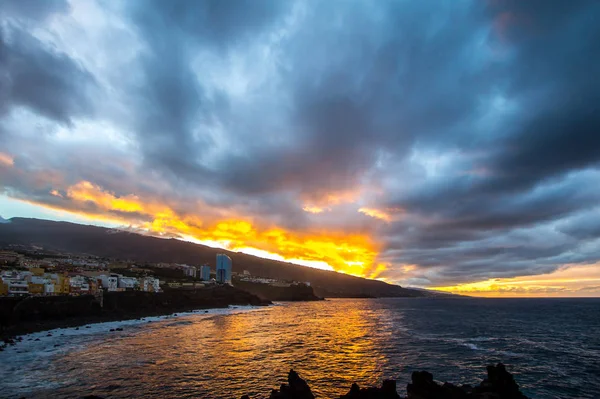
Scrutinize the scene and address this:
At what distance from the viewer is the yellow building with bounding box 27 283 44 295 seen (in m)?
92.0

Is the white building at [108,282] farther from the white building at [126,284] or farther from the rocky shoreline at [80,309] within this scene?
the rocky shoreline at [80,309]

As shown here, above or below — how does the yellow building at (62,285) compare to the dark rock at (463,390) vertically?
above

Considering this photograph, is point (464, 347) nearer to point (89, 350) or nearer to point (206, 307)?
point (89, 350)

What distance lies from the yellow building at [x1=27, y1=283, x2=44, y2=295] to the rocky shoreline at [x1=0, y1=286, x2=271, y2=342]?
27.9 ft

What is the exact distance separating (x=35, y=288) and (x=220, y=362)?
82.6 m

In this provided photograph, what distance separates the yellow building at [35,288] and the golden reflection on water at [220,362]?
48833 mm

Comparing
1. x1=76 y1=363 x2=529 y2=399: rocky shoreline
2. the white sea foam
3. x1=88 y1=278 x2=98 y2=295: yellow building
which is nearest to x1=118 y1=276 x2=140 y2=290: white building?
x1=88 y1=278 x2=98 y2=295: yellow building

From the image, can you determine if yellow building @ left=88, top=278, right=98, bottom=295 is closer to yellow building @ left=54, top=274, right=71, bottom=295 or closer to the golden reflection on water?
yellow building @ left=54, top=274, right=71, bottom=295

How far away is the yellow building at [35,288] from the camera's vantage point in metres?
92.0

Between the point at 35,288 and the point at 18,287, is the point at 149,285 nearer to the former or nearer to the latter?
the point at 35,288

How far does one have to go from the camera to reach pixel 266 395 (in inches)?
1166

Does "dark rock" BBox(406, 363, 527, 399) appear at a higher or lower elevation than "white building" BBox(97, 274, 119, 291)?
lower

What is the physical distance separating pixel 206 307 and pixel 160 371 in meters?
121

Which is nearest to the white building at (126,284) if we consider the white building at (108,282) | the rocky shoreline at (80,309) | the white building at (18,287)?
the white building at (108,282)
